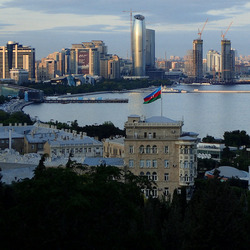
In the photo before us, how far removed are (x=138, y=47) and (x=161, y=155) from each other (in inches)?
4194

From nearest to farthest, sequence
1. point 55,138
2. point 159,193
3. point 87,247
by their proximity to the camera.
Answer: point 87,247 < point 159,193 < point 55,138

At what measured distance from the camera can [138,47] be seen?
117688mm

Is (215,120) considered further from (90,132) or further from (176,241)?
(176,241)

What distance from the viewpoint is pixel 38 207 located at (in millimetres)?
7102

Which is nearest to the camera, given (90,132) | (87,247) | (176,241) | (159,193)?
(87,247)

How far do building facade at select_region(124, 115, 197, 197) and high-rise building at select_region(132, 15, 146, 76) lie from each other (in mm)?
104565

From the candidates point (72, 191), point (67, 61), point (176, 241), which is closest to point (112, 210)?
point (72, 191)

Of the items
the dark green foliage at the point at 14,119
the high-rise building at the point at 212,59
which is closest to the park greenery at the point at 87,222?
the dark green foliage at the point at 14,119

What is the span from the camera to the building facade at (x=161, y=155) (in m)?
11.7

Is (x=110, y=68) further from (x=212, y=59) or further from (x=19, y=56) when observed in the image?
(x=212, y=59)

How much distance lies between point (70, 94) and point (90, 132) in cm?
4947

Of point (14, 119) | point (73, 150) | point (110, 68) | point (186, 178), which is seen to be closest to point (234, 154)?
point (73, 150)

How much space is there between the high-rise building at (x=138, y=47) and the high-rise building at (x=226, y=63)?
14121 mm

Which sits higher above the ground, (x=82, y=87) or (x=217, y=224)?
(x=82, y=87)
